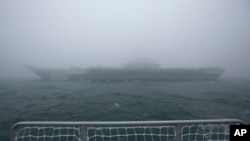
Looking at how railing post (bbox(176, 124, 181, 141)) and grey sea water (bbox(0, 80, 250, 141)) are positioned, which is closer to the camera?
railing post (bbox(176, 124, 181, 141))

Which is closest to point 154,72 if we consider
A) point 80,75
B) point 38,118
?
point 80,75

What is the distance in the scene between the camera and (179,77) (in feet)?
212

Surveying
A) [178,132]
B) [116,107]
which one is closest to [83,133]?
[178,132]

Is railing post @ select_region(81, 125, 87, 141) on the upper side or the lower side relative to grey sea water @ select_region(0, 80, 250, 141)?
upper

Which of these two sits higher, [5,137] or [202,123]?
[202,123]

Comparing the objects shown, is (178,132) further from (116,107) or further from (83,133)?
(116,107)

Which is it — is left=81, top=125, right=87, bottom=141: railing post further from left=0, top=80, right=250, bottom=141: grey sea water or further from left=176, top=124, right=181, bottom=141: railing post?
left=0, top=80, right=250, bottom=141: grey sea water

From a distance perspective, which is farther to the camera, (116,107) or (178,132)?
(116,107)

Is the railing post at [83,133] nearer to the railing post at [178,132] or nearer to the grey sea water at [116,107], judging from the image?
the railing post at [178,132]

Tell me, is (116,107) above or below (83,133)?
below

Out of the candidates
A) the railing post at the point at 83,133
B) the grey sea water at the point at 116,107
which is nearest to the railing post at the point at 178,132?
the railing post at the point at 83,133

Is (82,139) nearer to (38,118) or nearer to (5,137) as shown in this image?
(5,137)

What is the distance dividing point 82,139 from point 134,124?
772mm

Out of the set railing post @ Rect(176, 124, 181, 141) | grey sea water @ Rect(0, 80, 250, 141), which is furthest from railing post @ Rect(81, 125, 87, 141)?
grey sea water @ Rect(0, 80, 250, 141)
